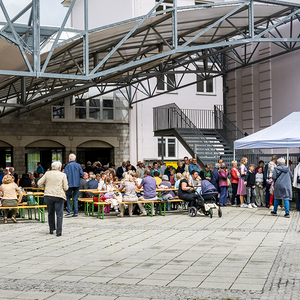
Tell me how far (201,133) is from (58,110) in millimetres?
9007

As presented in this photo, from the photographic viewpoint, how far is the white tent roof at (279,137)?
1633cm

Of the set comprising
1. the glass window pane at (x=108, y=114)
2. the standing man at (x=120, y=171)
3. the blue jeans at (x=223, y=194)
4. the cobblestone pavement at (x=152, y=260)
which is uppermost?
the glass window pane at (x=108, y=114)

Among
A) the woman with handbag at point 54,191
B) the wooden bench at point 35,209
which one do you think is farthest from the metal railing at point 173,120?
the woman with handbag at point 54,191

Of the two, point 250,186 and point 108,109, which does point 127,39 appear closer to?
point 250,186

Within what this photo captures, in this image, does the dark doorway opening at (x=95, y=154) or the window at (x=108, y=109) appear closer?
the window at (x=108, y=109)

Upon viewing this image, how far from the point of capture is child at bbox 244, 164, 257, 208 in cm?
1720

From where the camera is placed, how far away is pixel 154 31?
17.2m

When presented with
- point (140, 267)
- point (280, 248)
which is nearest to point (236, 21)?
point (280, 248)

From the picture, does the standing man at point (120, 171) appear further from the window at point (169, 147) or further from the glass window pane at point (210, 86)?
the glass window pane at point (210, 86)

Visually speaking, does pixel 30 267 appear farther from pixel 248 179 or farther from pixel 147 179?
pixel 248 179

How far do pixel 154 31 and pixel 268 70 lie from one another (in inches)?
397

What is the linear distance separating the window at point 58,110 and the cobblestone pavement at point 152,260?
16.1m

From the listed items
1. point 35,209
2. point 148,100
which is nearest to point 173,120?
point 148,100

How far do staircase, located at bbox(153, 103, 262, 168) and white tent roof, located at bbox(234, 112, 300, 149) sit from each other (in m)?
5.20
